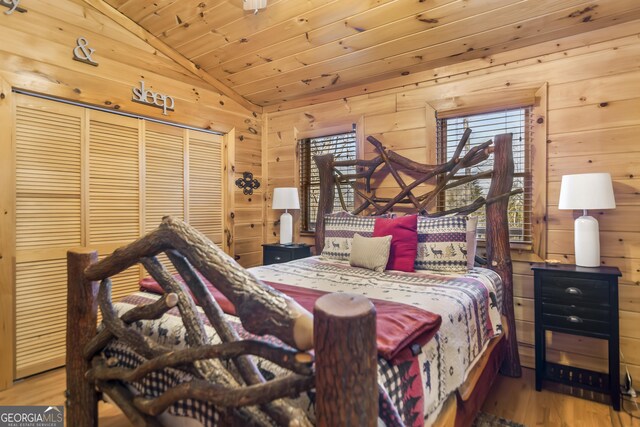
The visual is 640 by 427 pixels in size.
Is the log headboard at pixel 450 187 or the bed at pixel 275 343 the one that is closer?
the bed at pixel 275 343

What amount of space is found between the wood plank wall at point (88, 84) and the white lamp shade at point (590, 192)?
308cm

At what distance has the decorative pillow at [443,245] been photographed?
2369 mm

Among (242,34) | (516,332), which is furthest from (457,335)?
(242,34)

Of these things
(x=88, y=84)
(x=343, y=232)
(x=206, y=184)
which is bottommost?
(x=343, y=232)

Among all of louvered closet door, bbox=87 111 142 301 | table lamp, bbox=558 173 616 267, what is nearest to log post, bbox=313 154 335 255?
louvered closet door, bbox=87 111 142 301

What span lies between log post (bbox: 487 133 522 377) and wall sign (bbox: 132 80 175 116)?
114 inches

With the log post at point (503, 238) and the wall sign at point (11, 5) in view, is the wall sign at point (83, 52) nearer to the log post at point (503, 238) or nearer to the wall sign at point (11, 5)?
the wall sign at point (11, 5)

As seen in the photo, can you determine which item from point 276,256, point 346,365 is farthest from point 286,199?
point 346,365

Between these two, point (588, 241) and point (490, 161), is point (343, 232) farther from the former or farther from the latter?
point (588, 241)

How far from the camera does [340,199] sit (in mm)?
3539

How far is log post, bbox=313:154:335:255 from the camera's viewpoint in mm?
3441

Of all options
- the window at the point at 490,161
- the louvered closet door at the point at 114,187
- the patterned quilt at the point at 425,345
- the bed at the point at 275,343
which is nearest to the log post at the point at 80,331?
the bed at the point at 275,343

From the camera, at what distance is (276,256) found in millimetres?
3596

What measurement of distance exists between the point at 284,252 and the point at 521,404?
2244 mm
